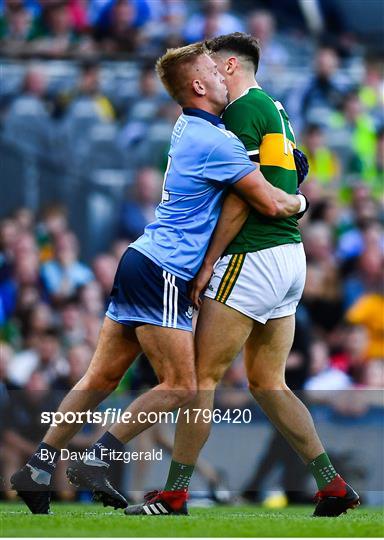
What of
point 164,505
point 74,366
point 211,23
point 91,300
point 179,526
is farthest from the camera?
point 211,23

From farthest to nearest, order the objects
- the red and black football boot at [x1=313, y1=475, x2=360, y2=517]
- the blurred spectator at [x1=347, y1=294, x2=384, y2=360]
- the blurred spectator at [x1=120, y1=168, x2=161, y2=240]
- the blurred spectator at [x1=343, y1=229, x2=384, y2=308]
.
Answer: the blurred spectator at [x1=120, y1=168, x2=161, y2=240], the blurred spectator at [x1=343, y1=229, x2=384, y2=308], the blurred spectator at [x1=347, y1=294, x2=384, y2=360], the red and black football boot at [x1=313, y1=475, x2=360, y2=517]

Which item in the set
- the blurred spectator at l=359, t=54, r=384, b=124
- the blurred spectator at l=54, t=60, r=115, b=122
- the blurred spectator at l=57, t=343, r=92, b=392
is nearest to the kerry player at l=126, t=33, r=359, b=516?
the blurred spectator at l=57, t=343, r=92, b=392

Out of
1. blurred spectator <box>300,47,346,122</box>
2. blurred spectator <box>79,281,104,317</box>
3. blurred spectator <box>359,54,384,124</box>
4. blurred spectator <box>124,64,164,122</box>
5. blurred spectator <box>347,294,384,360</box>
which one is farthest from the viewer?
blurred spectator <box>359,54,384,124</box>

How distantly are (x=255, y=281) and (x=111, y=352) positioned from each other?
0.75 metres

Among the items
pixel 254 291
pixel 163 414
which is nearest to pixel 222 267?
pixel 254 291

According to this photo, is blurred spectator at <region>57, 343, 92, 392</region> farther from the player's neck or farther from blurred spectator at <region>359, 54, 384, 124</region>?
blurred spectator at <region>359, 54, 384, 124</region>

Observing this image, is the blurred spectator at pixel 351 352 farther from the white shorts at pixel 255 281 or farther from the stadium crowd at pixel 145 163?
the white shorts at pixel 255 281

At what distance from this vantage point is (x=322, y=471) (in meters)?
6.43

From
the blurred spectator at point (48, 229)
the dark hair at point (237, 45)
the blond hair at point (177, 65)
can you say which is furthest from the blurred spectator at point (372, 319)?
the blond hair at point (177, 65)

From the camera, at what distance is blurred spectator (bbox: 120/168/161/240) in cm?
1283

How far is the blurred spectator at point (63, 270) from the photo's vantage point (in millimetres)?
12367

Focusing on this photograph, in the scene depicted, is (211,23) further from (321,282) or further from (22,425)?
(22,425)

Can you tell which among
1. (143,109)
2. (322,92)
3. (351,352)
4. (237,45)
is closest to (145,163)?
(143,109)

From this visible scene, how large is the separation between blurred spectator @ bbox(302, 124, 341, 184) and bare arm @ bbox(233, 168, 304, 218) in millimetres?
7366
